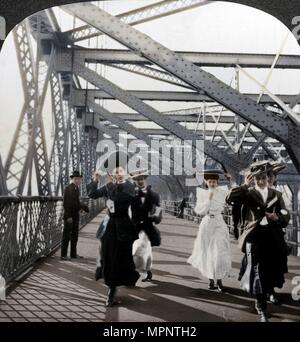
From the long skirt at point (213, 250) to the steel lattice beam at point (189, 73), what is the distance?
2.43 m

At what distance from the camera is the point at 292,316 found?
12.5 feet

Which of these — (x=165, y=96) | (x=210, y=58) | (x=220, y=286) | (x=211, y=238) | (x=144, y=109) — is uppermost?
(x=210, y=58)

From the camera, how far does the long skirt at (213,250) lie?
4875 millimetres

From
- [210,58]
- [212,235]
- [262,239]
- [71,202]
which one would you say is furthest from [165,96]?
[262,239]

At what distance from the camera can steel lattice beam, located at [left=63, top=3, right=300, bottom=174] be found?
688cm

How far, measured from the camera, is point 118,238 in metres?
4.23

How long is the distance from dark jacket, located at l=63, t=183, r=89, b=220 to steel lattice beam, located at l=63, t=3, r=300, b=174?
116 inches

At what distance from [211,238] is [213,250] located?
6.8 inches

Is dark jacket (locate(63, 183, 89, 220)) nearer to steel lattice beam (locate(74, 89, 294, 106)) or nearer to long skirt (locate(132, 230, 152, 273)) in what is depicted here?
long skirt (locate(132, 230, 152, 273))

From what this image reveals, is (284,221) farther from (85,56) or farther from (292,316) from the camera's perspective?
(85,56)

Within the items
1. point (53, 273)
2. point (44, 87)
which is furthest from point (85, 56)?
point (53, 273)

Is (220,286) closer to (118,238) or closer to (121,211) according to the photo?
(118,238)

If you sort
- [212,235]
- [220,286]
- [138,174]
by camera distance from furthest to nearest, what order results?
1. [138,174]
2. [212,235]
3. [220,286]

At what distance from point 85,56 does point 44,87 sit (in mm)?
3485
